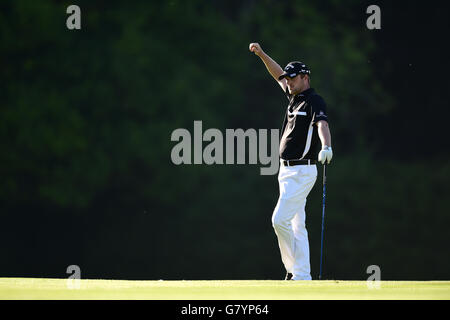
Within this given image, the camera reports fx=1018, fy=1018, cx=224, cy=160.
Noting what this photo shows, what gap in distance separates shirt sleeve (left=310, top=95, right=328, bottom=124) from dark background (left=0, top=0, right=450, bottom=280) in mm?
10026

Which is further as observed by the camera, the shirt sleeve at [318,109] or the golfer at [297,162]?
the golfer at [297,162]

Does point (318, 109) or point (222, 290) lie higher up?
point (318, 109)

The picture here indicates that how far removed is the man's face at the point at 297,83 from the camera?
8.70 m

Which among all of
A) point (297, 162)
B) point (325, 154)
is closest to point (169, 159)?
point (297, 162)

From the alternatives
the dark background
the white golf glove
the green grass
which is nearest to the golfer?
the white golf glove

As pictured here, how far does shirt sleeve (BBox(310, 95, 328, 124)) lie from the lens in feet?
27.6

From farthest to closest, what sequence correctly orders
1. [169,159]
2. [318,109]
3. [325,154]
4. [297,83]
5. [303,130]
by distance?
1. [169,159]
2. [297,83]
3. [303,130]
4. [318,109]
5. [325,154]

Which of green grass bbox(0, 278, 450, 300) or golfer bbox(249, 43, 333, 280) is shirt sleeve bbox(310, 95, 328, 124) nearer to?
golfer bbox(249, 43, 333, 280)

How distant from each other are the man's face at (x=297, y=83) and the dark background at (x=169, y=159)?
9810 millimetres

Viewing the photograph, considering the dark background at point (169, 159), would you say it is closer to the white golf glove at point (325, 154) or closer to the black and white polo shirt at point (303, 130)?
the black and white polo shirt at point (303, 130)

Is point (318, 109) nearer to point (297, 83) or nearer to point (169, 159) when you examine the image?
point (297, 83)

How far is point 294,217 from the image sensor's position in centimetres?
880

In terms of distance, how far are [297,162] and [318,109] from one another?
49 cm

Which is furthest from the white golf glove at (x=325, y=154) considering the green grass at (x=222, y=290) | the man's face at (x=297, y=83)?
the green grass at (x=222, y=290)
